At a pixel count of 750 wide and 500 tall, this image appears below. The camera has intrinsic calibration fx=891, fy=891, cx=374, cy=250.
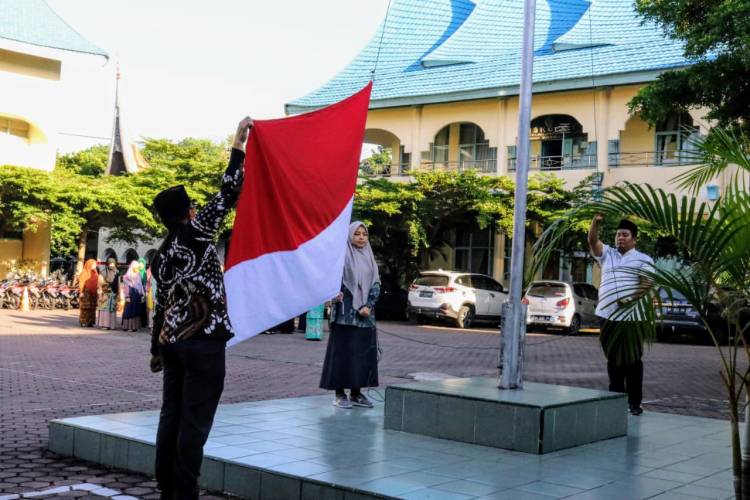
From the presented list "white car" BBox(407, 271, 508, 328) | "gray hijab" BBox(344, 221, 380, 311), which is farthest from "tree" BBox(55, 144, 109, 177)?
"gray hijab" BBox(344, 221, 380, 311)

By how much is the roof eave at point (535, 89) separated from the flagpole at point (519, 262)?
72.2 ft

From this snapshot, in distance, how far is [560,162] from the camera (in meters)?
33.2

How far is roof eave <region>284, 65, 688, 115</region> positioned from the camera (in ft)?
98.5

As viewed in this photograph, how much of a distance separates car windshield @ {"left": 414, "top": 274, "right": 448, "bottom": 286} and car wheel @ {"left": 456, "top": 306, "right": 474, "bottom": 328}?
3.17ft

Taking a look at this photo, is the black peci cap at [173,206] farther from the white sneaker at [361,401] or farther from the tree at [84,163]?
the tree at [84,163]

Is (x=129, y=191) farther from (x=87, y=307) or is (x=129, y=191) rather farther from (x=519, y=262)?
(x=519, y=262)

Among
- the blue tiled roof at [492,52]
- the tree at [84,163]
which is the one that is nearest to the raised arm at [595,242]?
the blue tiled roof at [492,52]

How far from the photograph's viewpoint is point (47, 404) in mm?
9305

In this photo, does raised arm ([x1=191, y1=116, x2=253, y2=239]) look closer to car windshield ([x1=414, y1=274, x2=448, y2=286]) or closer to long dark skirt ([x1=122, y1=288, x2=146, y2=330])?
long dark skirt ([x1=122, y1=288, x2=146, y2=330])

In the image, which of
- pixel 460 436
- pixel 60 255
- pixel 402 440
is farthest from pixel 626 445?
pixel 60 255

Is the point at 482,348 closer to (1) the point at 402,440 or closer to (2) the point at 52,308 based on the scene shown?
(1) the point at 402,440

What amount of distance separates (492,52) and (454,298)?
13898mm

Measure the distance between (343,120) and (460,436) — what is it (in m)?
2.53

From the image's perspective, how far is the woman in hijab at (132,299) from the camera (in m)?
20.8
